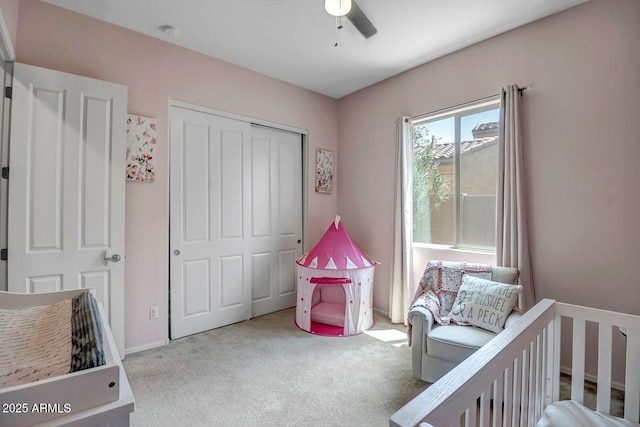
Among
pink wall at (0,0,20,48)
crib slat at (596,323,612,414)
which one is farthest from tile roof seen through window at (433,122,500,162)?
pink wall at (0,0,20,48)

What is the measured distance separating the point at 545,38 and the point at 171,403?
3702mm

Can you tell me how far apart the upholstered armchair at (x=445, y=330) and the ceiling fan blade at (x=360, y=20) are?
189 cm

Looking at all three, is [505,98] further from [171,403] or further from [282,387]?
[171,403]

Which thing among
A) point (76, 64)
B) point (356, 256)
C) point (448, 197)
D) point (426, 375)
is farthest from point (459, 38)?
point (76, 64)

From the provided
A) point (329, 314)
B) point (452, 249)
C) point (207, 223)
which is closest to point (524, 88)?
point (452, 249)

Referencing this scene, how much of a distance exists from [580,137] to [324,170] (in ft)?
8.28

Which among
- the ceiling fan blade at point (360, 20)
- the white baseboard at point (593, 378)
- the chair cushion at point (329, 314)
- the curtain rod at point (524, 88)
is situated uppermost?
the ceiling fan blade at point (360, 20)

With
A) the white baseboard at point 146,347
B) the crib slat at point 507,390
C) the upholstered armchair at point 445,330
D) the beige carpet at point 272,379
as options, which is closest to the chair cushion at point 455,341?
the upholstered armchair at point 445,330

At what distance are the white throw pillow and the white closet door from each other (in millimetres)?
2013

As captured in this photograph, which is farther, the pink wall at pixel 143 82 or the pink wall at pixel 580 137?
the pink wall at pixel 143 82

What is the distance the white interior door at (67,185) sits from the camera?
1954mm

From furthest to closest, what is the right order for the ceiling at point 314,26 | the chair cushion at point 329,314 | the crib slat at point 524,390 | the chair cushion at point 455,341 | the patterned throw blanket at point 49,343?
the chair cushion at point 329,314
the ceiling at point 314,26
the chair cushion at point 455,341
the crib slat at point 524,390
the patterned throw blanket at point 49,343

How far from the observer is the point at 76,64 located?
7.47ft

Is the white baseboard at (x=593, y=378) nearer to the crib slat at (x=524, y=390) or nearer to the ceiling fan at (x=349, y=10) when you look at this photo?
the crib slat at (x=524, y=390)
